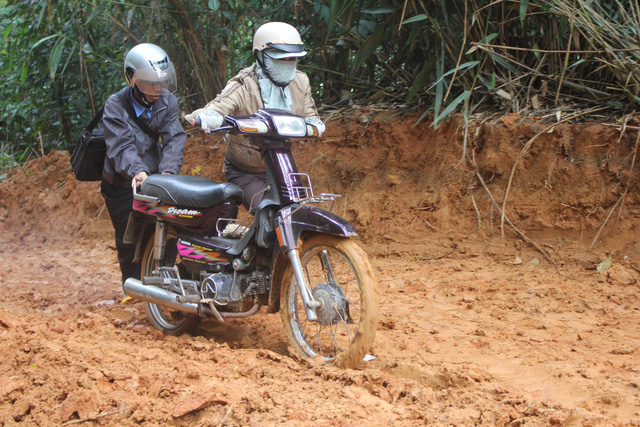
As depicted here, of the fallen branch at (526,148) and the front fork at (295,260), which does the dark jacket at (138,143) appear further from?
the fallen branch at (526,148)

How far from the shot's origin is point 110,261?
6.80 metres

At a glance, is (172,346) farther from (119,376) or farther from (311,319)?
(311,319)

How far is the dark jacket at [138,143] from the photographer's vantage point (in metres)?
4.21

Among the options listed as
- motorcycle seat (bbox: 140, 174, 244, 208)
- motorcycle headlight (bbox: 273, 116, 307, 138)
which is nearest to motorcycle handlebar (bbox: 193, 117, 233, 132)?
motorcycle headlight (bbox: 273, 116, 307, 138)

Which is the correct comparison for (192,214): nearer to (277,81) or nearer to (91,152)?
(277,81)

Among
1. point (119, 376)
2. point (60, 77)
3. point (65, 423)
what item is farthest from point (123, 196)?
point (60, 77)

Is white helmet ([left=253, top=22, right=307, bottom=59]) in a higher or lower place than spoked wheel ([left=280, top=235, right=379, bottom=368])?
higher

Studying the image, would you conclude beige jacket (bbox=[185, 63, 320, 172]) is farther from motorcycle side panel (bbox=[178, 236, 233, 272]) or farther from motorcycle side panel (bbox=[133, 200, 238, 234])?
motorcycle side panel (bbox=[178, 236, 233, 272])

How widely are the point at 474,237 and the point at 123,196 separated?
2.84 m

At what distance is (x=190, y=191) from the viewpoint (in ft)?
12.6

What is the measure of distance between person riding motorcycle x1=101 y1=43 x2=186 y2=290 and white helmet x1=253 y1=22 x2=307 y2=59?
739 mm

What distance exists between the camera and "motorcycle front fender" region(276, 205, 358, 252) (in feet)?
10.7

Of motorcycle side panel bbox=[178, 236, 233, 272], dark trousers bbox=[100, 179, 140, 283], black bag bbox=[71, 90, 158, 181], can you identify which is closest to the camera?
motorcycle side panel bbox=[178, 236, 233, 272]

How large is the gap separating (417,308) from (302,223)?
4.90 feet
